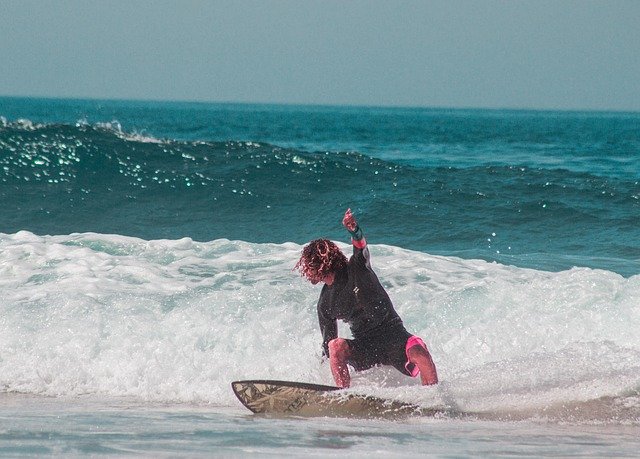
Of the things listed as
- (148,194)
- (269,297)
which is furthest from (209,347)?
(148,194)

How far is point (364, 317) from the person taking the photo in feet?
23.1

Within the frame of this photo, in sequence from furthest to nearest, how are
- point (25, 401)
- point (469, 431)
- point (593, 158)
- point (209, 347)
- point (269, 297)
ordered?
point (593, 158)
point (269, 297)
point (209, 347)
point (25, 401)
point (469, 431)

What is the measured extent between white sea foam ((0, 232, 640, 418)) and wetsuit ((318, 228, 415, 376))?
0.24 m

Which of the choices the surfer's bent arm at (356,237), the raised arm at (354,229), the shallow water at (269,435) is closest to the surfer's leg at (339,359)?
the shallow water at (269,435)

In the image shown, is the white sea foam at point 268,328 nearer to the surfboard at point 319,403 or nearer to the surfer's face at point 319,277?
the surfboard at point 319,403

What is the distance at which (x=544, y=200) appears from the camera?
1755 cm

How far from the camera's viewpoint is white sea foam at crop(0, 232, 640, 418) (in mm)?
7391

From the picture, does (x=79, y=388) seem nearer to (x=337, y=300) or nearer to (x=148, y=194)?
(x=337, y=300)

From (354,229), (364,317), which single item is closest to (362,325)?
(364,317)

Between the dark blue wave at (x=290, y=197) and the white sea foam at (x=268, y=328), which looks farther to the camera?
the dark blue wave at (x=290, y=197)

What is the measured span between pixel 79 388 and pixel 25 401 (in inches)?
23.4

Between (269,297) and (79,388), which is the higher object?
(269,297)

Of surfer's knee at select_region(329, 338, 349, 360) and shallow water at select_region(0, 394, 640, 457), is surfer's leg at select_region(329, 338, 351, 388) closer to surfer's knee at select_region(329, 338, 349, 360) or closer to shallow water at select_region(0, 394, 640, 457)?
surfer's knee at select_region(329, 338, 349, 360)

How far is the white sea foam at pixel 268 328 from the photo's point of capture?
24.2ft
